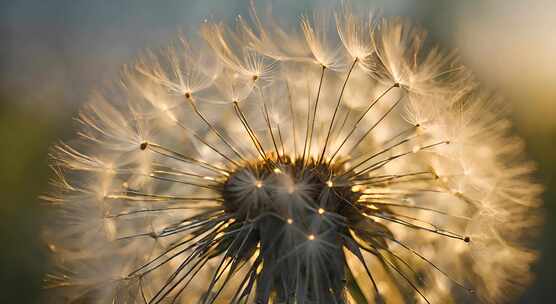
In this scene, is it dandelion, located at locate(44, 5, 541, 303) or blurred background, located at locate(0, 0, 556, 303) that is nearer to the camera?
dandelion, located at locate(44, 5, 541, 303)

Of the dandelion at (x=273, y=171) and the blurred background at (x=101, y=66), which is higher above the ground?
the blurred background at (x=101, y=66)

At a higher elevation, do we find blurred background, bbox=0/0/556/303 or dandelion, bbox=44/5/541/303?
blurred background, bbox=0/0/556/303

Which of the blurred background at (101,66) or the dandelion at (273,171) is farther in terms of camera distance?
the blurred background at (101,66)

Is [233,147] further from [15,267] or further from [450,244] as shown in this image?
[15,267]

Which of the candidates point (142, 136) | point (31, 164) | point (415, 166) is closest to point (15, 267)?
point (31, 164)
